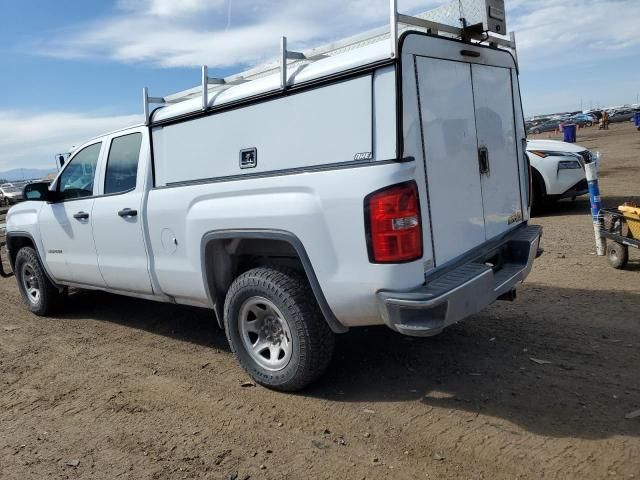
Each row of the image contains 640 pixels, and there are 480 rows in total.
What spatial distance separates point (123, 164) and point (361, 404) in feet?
9.99

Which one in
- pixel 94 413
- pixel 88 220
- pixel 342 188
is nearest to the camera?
pixel 342 188

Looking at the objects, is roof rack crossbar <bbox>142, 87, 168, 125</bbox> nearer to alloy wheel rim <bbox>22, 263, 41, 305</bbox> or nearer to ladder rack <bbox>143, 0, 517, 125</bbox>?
ladder rack <bbox>143, 0, 517, 125</bbox>

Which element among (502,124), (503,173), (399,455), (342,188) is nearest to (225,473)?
(399,455)

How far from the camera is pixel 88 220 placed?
5.34 meters

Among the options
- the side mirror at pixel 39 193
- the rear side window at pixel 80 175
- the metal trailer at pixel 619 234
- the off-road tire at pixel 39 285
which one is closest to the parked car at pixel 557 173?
the metal trailer at pixel 619 234

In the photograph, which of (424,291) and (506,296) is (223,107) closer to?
(424,291)

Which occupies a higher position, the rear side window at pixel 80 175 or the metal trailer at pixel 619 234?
the rear side window at pixel 80 175

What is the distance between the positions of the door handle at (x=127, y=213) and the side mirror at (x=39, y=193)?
1.35 m

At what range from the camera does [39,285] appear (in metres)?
6.50

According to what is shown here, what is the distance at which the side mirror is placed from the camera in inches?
223

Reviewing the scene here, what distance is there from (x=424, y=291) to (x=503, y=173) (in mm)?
1570

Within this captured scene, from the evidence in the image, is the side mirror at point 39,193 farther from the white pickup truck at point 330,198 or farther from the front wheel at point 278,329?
the front wheel at point 278,329

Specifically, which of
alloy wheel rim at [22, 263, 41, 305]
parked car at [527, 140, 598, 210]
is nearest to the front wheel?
alloy wheel rim at [22, 263, 41, 305]

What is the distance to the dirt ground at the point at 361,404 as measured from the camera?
305cm
